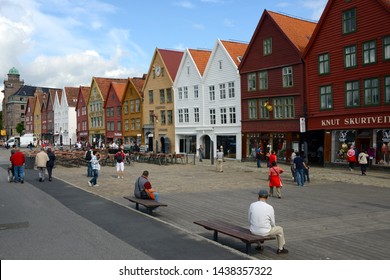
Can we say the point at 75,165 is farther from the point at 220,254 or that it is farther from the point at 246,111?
the point at 220,254

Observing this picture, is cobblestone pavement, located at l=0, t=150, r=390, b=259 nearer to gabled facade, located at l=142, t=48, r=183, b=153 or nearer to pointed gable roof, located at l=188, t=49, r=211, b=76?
pointed gable roof, located at l=188, t=49, r=211, b=76

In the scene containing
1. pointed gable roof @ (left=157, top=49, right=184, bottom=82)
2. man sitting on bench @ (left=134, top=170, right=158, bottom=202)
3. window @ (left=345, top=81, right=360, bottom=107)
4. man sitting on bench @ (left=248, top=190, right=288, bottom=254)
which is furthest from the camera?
pointed gable roof @ (left=157, top=49, right=184, bottom=82)

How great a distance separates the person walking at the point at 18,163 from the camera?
70.6 ft

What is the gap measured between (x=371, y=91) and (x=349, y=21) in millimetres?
5460

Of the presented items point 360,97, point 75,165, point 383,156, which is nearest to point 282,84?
point 360,97

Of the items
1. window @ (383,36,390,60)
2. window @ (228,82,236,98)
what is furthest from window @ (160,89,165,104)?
window @ (383,36,390,60)

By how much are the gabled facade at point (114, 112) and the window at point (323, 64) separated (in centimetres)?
3746

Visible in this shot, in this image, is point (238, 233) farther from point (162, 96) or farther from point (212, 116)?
point (162, 96)

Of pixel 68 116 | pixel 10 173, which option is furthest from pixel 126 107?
pixel 10 173

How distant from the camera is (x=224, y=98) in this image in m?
44.1

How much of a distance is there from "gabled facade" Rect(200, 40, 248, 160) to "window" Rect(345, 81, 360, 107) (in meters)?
12.6

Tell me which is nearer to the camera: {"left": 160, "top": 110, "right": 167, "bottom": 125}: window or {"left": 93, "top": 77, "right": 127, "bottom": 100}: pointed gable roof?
{"left": 160, "top": 110, "right": 167, "bottom": 125}: window

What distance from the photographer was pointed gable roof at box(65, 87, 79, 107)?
8631 cm

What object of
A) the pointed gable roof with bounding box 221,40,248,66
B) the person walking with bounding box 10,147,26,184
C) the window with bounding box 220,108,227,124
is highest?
the pointed gable roof with bounding box 221,40,248,66
